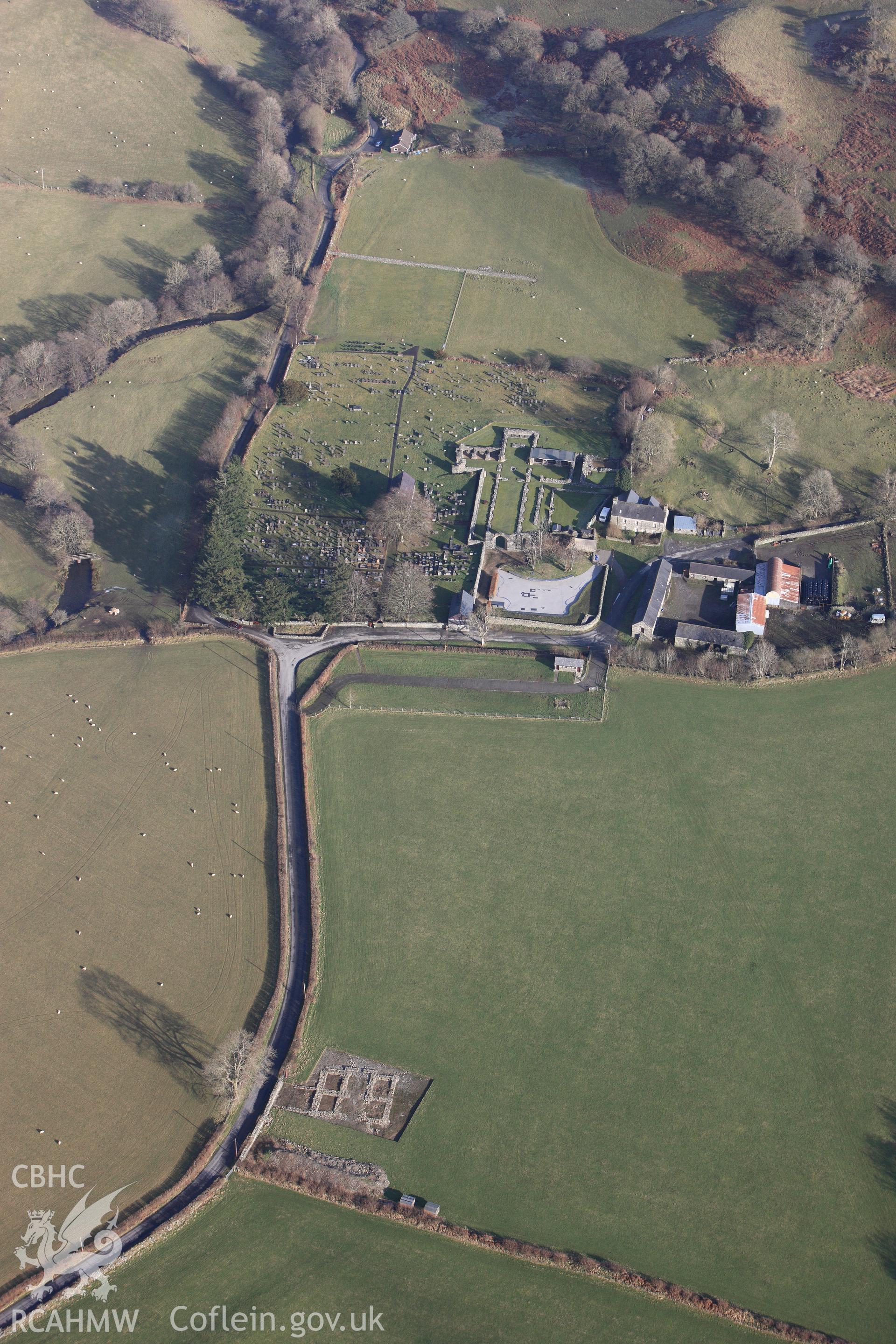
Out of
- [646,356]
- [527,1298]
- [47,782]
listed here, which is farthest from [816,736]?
[47,782]

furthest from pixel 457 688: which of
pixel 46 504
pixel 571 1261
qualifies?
pixel 46 504

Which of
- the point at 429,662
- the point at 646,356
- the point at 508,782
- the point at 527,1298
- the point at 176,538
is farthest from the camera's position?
the point at 646,356

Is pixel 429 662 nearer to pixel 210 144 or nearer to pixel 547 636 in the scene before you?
pixel 547 636

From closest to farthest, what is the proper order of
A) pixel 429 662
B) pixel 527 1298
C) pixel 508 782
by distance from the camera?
pixel 527 1298 < pixel 508 782 < pixel 429 662

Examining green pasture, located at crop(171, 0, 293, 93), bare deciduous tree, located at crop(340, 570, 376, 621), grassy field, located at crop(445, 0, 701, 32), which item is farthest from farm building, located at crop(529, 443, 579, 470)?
green pasture, located at crop(171, 0, 293, 93)

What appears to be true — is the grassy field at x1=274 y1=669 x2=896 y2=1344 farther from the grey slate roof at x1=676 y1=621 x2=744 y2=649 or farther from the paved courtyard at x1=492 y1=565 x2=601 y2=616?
the paved courtyard at x1=492 y1=565 x2=601 y2=616

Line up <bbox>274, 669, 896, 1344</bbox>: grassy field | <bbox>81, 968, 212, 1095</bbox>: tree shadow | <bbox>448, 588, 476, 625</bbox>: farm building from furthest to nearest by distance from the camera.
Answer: <bbox>448, 588, 476, 625</bbox>: farm building
<bbox>81, 968, 212, 1095</bbox>: tree shadow
<bbox>274, 669, 896, 1344</bbox>: grassy field
